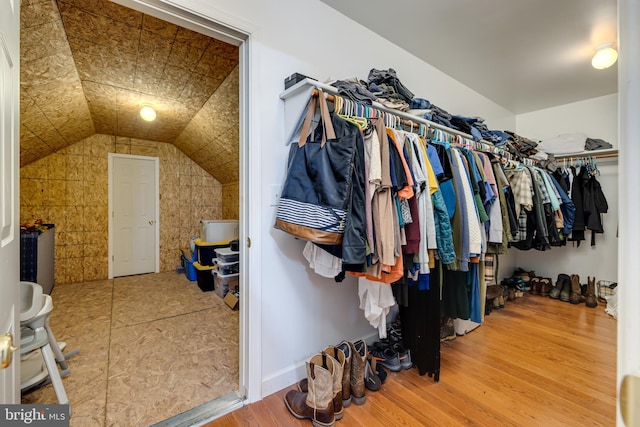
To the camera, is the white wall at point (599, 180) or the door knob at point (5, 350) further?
the white wall at point (599, 180)

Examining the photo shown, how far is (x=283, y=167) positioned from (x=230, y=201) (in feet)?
11.8

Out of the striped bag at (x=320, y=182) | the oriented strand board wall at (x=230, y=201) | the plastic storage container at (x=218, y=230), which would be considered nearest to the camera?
the striped bag at (x=320, y=182)

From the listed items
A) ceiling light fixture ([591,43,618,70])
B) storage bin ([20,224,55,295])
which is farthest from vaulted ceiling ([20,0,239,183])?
ceiling light fixture ([591,43,618,70])

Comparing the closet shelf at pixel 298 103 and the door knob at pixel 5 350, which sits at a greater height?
the closet shelf at pixel 298 103

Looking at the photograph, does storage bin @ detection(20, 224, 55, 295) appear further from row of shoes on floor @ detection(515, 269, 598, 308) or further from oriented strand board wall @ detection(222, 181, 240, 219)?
row of shoes on floor @ detection(515, 269, 598, 308)

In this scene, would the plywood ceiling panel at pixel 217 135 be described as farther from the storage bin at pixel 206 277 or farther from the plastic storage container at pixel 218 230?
the storage bin at pixel 206 277

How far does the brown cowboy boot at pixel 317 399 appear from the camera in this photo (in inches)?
52.9

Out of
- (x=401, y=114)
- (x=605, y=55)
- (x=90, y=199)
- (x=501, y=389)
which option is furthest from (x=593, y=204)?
(x=90, y=199)

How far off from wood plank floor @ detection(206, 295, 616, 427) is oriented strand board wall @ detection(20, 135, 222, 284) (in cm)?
392

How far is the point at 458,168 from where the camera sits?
1.60m

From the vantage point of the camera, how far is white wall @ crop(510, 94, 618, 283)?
3268 mm

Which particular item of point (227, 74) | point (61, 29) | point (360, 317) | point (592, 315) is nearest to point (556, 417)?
point (360, 317)

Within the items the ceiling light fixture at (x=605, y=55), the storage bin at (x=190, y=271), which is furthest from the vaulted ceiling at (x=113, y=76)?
the ceiling light fixture at (x=605, y=55)

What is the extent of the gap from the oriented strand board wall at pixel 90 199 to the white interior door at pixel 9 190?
12.9 feet
